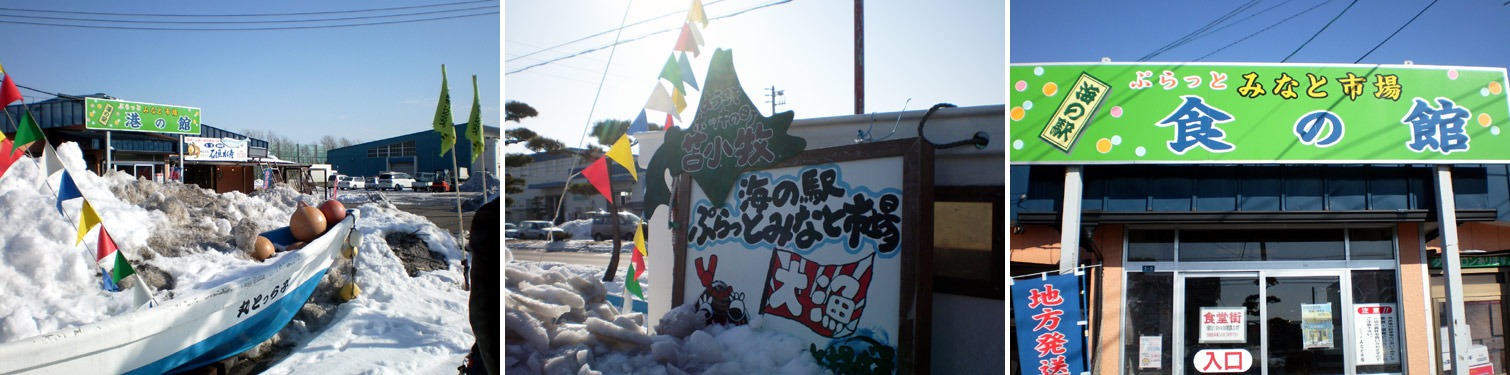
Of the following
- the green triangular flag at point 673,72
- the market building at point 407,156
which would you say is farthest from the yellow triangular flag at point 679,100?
the market building at point 407,156

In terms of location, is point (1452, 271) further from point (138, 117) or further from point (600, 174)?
point (138, 117)

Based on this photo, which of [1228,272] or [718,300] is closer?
[718,300]

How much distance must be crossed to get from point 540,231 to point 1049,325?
1.48m

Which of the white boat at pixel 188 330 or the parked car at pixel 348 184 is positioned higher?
the parked car at pixel 348 184

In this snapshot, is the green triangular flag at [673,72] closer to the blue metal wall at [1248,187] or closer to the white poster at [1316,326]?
the blue metal wall at [1248,187]

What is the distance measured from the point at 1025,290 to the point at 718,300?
0.96 m

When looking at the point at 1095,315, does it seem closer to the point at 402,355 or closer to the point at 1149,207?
the point at 1149,207

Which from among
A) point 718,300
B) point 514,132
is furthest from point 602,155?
point 718,300

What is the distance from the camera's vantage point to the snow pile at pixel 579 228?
177 centimetres

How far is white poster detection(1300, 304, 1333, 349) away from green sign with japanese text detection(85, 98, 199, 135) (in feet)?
26.5

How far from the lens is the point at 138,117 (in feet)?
20.0

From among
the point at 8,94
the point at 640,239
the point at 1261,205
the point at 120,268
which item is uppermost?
the point at 8,94

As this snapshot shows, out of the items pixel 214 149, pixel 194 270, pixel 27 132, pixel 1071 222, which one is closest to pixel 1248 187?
pixel 1071 222

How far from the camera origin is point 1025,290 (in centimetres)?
205
